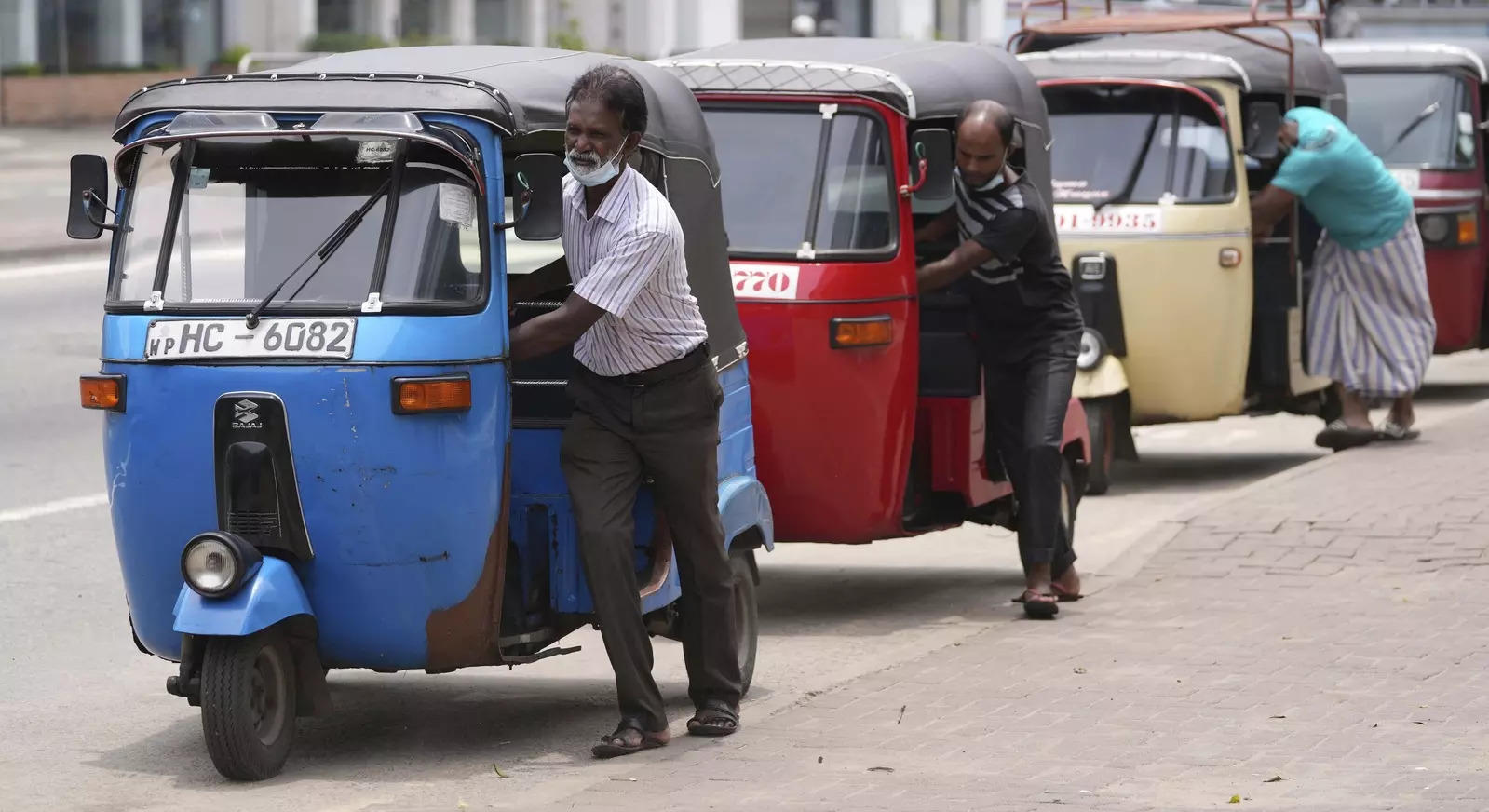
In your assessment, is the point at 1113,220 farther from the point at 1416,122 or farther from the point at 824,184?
the point at 1416,122

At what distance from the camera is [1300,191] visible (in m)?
12.3

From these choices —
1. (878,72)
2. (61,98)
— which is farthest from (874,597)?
(61,98)

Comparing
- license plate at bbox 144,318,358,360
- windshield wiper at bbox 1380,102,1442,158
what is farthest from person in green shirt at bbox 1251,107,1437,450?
license plate at bbox 144,318,358,360

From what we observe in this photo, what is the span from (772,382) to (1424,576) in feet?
8.97

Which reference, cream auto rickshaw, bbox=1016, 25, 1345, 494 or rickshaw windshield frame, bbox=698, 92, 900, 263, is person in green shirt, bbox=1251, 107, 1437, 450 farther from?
rickshaw windshield frame, bbox=698, 92, 900, 263

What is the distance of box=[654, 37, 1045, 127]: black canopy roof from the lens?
865cm

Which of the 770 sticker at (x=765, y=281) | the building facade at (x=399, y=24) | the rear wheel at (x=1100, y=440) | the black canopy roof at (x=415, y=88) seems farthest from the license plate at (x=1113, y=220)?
the building facade at (x=399, y=24)

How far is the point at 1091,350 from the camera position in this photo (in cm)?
1216

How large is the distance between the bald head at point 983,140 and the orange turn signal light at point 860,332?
0.67 metres

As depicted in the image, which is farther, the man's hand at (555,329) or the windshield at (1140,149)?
the windshield at (1140,149)

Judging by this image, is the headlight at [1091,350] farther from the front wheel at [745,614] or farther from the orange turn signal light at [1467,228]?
the front wheel at [745,614]

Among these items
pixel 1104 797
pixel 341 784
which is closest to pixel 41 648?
pixel 341 784

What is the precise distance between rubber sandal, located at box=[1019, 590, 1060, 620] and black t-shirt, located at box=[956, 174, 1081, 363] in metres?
0.91

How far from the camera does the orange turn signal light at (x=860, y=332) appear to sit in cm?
836
